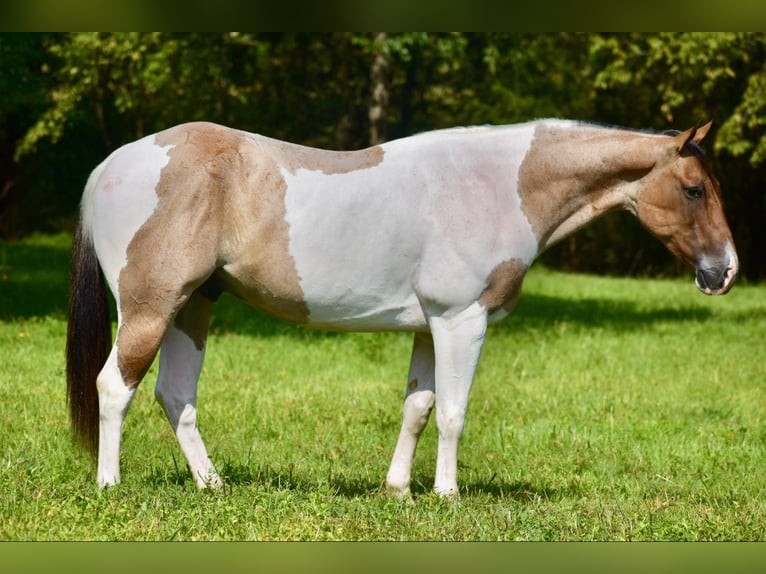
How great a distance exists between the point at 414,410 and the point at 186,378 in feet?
4.07

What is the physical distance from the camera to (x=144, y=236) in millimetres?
5109

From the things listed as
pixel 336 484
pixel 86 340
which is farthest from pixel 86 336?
pixel 336 484

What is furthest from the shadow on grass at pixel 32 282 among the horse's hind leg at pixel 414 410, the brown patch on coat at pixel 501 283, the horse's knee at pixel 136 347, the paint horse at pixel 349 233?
the brown patch on coat at pixel 501 283

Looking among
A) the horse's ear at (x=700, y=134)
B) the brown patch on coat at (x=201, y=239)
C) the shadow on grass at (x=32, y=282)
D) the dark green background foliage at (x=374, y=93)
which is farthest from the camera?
the dark green background foliage at (x=374, y=93)

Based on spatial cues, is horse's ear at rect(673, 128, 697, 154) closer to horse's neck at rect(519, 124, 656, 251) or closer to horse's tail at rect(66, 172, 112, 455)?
horse's neck at rect(519, 124, 656, 251)

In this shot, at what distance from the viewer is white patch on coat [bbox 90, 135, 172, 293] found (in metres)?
5.13

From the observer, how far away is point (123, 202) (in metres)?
5.15

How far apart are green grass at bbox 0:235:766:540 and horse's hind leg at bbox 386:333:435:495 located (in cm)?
17

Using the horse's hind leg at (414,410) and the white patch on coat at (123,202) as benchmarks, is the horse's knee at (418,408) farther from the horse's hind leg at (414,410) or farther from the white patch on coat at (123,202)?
the white patch on coat at (123,202)

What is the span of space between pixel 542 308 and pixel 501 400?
765 centimetres

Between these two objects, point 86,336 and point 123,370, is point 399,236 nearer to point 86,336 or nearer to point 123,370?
point 123,370

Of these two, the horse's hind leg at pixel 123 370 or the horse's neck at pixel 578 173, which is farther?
the horse's neck at pixel 578 173

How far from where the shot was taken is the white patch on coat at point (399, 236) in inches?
206
